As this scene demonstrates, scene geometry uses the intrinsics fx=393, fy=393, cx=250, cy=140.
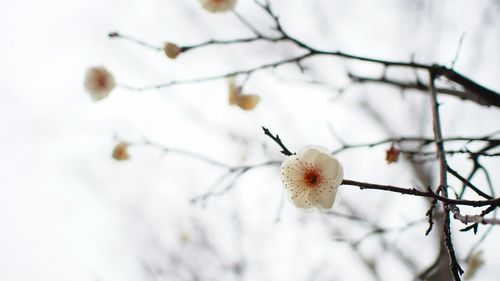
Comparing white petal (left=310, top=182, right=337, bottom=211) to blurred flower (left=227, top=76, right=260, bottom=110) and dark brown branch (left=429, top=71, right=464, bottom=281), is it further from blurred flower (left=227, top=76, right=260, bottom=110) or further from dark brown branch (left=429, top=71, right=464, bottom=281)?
blurred flower (left=227, top=76, right=260, bottom=110)

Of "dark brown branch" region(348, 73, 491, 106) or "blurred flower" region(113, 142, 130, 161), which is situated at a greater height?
"dark brown branch" region(348, 73, 491, 106)

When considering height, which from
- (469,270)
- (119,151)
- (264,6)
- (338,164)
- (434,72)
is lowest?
(119,151)

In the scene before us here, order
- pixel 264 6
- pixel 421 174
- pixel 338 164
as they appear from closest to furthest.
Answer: pixel 338 164
pixel 264 6
pixel 421 174

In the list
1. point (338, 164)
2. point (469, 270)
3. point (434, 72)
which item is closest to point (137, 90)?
point (338, 164)

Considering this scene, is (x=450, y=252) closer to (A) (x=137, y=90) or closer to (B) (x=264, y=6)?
(B) (x=264, y=6)

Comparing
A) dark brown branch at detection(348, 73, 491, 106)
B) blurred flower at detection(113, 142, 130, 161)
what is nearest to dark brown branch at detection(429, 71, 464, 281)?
dark brown branch at detection(348, 73, 491, 106)
